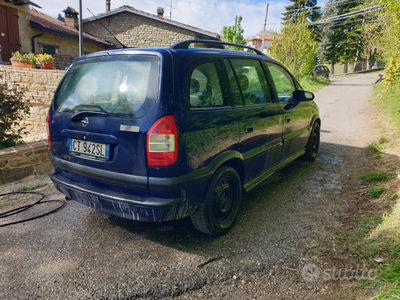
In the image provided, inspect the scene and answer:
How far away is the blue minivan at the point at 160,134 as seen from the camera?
2.38 metres

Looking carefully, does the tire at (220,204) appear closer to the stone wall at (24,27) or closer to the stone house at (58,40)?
the stone house at (58,40)

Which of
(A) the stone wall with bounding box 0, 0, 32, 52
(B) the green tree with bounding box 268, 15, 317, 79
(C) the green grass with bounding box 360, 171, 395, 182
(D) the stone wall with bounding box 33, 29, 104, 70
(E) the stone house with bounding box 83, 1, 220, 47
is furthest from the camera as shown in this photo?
(E) the stone house with bounding box 83, 1, 220, 47

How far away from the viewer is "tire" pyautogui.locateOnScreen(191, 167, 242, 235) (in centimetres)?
272

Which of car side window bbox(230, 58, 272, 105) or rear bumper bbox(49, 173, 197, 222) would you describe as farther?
car side window bbox(230, 58, 272, 105)

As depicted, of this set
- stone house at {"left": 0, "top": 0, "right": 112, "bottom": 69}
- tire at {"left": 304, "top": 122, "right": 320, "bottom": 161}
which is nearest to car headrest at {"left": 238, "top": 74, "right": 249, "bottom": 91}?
tire at {"left": 304, "top": 122, "right": 320, "bottom": 161}

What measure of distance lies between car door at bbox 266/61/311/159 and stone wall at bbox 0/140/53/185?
3.87m

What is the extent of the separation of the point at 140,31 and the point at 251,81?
2037 cm

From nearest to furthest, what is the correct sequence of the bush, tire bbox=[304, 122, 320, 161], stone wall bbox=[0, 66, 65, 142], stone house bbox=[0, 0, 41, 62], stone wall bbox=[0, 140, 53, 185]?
stone wall bbox=[0, 140, 53, 185] < tire bbox=[304, 122, 320, 161] < the bush < stone wall bbox=[0, 66, 65, 142] < stone house bbox=[0, 0, 41, 62]

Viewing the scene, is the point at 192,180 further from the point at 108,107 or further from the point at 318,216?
the point at 318,216

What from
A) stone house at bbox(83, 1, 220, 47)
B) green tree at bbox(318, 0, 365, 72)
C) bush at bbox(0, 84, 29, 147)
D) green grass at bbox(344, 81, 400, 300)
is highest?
green tree at bbox(318, 0, 365, 72)

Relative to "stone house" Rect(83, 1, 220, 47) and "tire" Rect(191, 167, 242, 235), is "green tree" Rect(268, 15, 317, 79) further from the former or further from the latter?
"tire" Rect(191, 167, 242, 235)

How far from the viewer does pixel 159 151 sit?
7.68 ft

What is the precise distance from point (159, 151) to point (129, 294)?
1.10 meters

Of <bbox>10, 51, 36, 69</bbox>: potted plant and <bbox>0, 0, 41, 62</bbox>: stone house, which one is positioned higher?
<bbox>0, 0, 41, 62</bbox>: stone house
